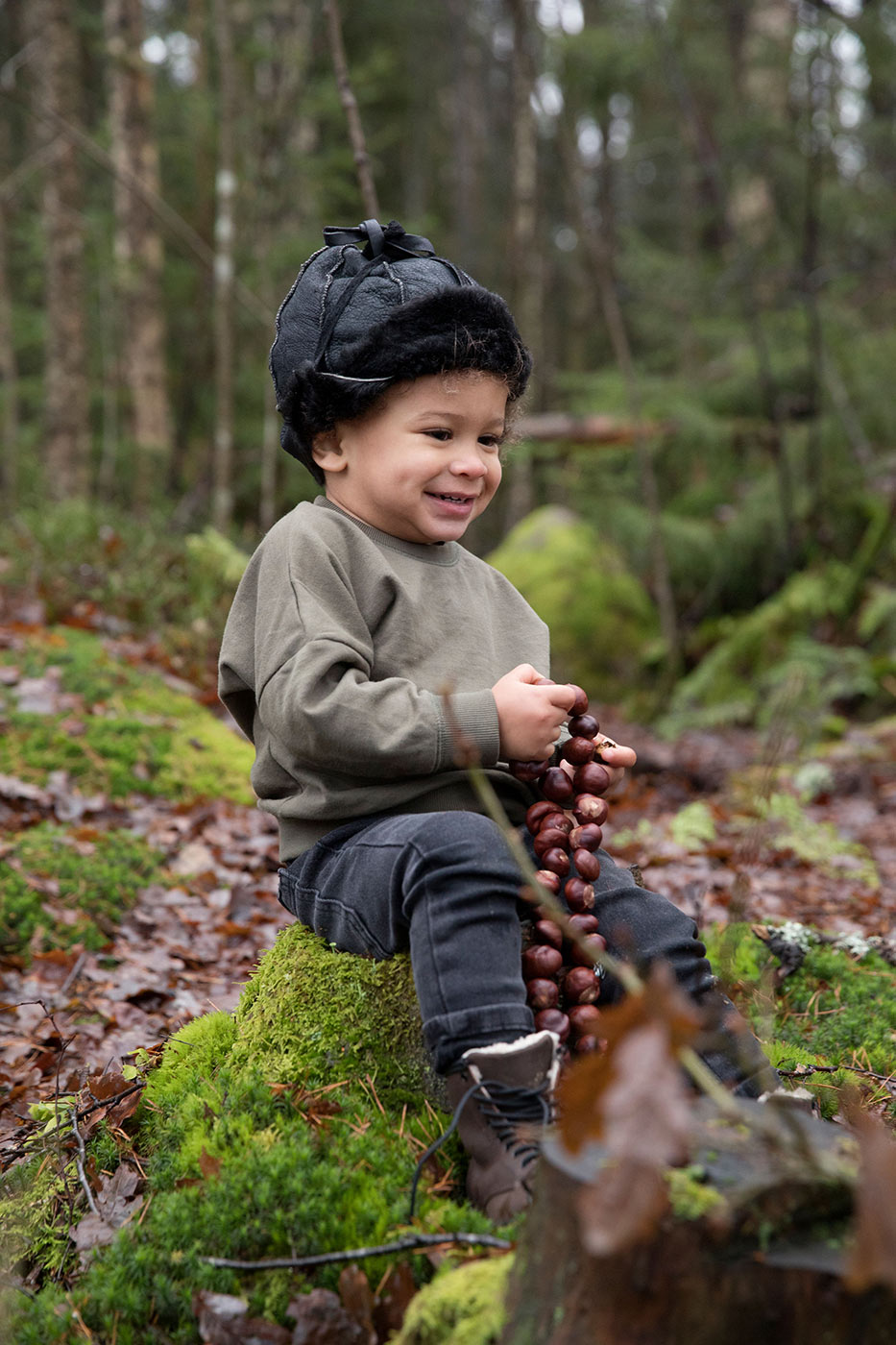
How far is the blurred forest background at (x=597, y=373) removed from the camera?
8773 mm

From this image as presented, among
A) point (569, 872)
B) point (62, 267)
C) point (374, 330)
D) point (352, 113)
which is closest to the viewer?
point (569, 872)

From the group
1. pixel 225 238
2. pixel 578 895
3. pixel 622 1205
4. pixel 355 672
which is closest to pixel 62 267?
pixel 225 238

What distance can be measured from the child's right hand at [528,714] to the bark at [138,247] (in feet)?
31.9

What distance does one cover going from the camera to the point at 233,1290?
6.61 feet

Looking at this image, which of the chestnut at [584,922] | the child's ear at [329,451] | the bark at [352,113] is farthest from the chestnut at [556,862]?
the bark at [352,113]

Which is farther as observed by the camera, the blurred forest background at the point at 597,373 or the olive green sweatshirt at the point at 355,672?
the blurred forest background at the point at 597,373

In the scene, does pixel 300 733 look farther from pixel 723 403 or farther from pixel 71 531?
pixel 723 403

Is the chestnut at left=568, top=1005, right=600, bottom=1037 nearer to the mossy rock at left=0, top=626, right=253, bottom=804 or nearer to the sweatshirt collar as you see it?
the sweatshirt collar

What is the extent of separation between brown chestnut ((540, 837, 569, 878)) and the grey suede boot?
1.51 feet

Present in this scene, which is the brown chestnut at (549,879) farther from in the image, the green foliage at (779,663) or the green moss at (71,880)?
the green foliage at (779,663)

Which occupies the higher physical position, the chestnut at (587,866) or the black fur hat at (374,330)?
the black fur hat at (374,330)

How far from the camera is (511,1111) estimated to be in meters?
2.17

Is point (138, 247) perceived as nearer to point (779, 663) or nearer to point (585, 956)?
point (779, 663)

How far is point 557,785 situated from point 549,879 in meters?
0.26
